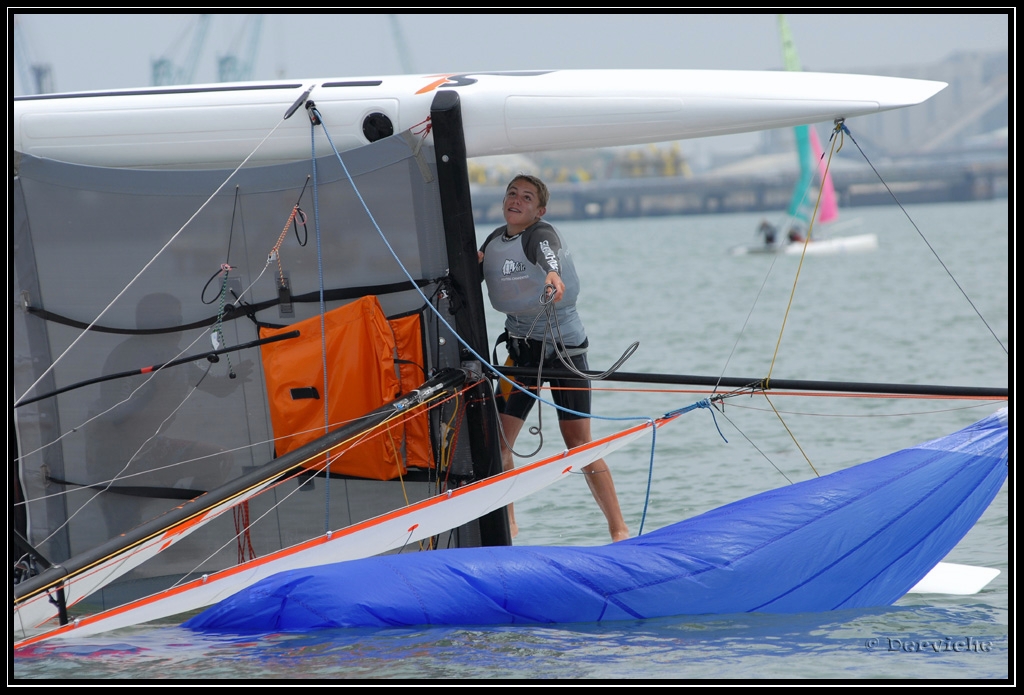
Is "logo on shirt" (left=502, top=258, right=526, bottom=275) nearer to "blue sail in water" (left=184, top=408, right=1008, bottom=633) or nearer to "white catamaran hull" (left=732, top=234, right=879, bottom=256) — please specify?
"blue sail in water" (left=184, top=408, right=1008, bottom=633)

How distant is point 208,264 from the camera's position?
5.27m

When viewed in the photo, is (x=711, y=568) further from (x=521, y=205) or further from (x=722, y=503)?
(x=722, y=503)

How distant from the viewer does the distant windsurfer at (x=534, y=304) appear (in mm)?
5031

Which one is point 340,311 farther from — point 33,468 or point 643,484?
point 643,484

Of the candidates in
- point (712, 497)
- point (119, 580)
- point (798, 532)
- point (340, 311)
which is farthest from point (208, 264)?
point (712, 497)

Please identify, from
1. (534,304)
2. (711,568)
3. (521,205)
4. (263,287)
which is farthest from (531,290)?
(711,568)

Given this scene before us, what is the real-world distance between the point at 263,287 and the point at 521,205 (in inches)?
49.8

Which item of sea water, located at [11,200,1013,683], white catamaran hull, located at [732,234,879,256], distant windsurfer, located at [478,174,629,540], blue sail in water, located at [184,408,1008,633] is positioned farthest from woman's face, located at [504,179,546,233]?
white catamaran hull, located at [732,234,879,256]

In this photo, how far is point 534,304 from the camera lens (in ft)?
16.8

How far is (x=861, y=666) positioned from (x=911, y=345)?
476 inches

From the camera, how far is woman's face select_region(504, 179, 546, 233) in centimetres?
509

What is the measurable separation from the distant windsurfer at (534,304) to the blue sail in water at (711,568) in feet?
2.47

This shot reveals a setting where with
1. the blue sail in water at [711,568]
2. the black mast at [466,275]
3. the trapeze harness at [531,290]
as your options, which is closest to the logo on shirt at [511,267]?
the trapeze harness at [531,290]

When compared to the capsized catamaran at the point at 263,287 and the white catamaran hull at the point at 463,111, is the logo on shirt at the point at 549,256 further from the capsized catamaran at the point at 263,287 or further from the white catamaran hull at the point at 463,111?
the white catamaran hull at the point at 463,111
